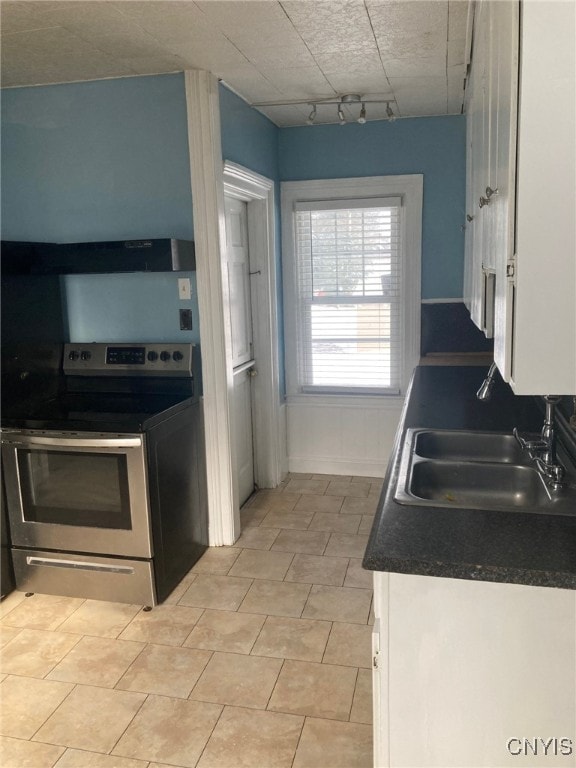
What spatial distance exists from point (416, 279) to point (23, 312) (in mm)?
2426

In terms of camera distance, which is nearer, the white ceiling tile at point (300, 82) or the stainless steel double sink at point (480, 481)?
the stainless steel double sink at point (480, 481)

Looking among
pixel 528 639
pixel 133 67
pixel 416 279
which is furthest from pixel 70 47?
pixel 528 639

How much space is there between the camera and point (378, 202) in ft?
13.4

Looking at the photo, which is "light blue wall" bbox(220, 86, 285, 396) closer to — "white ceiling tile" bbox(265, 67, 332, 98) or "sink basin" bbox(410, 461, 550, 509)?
"white ceiling tile" bbox(265, 67, 332, 98)

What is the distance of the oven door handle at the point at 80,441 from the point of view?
105 inches

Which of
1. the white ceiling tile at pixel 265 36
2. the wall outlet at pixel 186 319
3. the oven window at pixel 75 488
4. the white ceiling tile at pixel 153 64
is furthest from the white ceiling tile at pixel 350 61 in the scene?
the oven window at pixel 75 488

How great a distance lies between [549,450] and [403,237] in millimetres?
2554

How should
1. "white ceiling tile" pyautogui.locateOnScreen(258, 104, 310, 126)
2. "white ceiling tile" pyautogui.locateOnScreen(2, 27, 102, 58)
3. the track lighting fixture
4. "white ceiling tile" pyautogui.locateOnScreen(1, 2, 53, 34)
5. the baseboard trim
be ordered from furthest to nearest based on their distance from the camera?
the baseboard trim → "white ceiling tile" pyautogui.locateOnScreen(258, 104, 310, 126) → the track lighting fixture → "white ceiling tile" pyautogui.locateOnScreen(2, 27, 102, 58) → "white ceiling tile" pyautogui.locateOnScreen(1, 2, 53, 34)

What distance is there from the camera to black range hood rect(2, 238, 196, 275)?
291cm

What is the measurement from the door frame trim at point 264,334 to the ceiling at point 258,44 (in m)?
0.69

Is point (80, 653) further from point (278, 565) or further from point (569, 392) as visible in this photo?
point (569, 392)

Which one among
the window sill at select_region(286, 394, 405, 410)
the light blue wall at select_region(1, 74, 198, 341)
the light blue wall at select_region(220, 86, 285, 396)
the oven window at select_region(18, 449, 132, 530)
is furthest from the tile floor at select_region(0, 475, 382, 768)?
the light blue wall at select_region(220, 86, 285, 396)

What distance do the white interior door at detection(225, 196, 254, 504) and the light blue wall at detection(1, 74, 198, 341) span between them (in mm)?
548

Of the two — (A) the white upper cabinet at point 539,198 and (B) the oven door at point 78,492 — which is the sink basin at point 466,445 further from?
(B) the oven door at point 78,492
